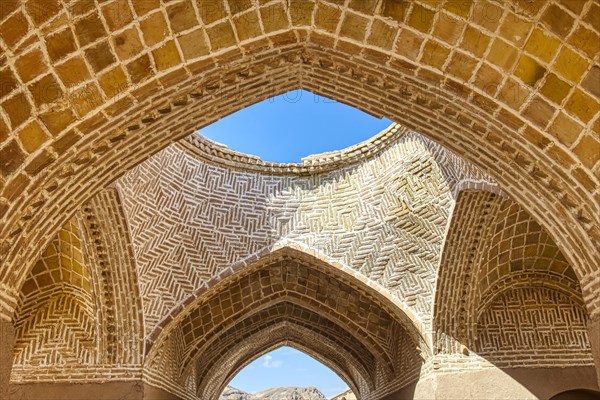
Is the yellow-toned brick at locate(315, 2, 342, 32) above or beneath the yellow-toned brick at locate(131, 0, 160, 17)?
above

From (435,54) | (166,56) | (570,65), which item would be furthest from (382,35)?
(166,56)

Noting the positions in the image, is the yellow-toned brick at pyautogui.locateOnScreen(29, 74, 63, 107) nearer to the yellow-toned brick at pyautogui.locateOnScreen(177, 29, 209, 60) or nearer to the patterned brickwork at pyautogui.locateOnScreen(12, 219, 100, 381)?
the yellow-toned brick at pyautogui.locateOnScreen(177, 29, 209, 60)

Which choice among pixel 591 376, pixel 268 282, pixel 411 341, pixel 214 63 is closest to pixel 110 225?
pixel 268 282

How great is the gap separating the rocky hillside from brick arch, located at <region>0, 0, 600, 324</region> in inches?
697

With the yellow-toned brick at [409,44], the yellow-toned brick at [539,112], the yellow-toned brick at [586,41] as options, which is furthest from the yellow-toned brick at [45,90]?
the yellow-toned brick at [586,41]

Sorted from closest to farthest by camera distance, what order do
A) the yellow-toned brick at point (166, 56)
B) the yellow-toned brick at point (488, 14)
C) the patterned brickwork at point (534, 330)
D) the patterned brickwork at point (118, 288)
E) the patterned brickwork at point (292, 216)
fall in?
the yellow-toned brick at point (488, 14), the yellow-toned brick at point (166, 56), the patterned brickwork at point (118, 288), the patterned brickwork at point (534, 330), the patterned brickwork at point (292, 216)

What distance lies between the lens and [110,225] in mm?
7469

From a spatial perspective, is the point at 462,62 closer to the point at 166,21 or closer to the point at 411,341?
the point at 166,21

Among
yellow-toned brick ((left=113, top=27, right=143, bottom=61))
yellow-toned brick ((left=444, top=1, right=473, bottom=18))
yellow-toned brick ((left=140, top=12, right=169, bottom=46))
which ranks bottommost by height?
yellow-toned brick ((left=113, top=27, right=143, bottom=61))

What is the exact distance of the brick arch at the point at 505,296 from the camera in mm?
7668

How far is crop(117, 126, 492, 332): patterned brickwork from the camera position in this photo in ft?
26.4

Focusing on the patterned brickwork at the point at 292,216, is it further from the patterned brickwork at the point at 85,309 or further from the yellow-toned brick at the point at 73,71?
the yellow-toned brick at the point at 73,71

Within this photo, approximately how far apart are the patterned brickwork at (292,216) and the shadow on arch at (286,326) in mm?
268

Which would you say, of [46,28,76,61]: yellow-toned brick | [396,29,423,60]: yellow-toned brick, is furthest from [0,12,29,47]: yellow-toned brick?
[396,29,423,60]: yellow-toned brick
